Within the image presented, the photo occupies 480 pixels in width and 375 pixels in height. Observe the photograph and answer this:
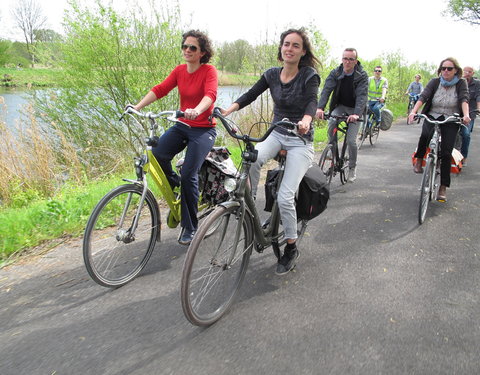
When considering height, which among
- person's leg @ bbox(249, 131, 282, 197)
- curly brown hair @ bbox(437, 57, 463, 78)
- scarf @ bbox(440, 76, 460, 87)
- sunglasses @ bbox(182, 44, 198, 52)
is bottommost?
person's leg @ bbox(249, 131, 282, 197)

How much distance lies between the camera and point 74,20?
8.44 metres

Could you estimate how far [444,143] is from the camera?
4.93 m

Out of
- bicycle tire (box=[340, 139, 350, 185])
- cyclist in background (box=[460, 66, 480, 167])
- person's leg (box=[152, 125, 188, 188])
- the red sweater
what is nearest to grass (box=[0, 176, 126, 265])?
person's leg (box=[152, 125, 188, 188])

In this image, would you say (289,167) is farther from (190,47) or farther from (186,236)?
(190,47)

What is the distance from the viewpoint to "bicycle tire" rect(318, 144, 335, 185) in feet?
17.7

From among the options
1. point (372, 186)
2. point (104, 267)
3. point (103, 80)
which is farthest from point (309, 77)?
point (103, 80)

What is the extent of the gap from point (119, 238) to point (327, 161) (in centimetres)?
366

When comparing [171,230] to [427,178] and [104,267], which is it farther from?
[427,178]

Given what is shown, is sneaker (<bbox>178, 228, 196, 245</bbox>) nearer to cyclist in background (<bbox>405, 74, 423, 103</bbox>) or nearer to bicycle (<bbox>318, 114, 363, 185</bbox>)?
bicycle (<bbox>318, 114, 363, 185</bbox>)

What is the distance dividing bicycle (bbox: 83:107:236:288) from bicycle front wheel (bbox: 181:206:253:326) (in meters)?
0.80

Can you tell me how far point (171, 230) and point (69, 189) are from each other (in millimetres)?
2884

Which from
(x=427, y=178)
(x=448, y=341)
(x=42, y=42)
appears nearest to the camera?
(x=448, y=341)

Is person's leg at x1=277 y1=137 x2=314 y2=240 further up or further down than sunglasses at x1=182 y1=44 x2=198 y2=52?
further down

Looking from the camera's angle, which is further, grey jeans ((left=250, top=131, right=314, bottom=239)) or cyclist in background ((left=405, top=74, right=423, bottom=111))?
cyclist in background ((left=405, top=74, right=423, bottom=111))
